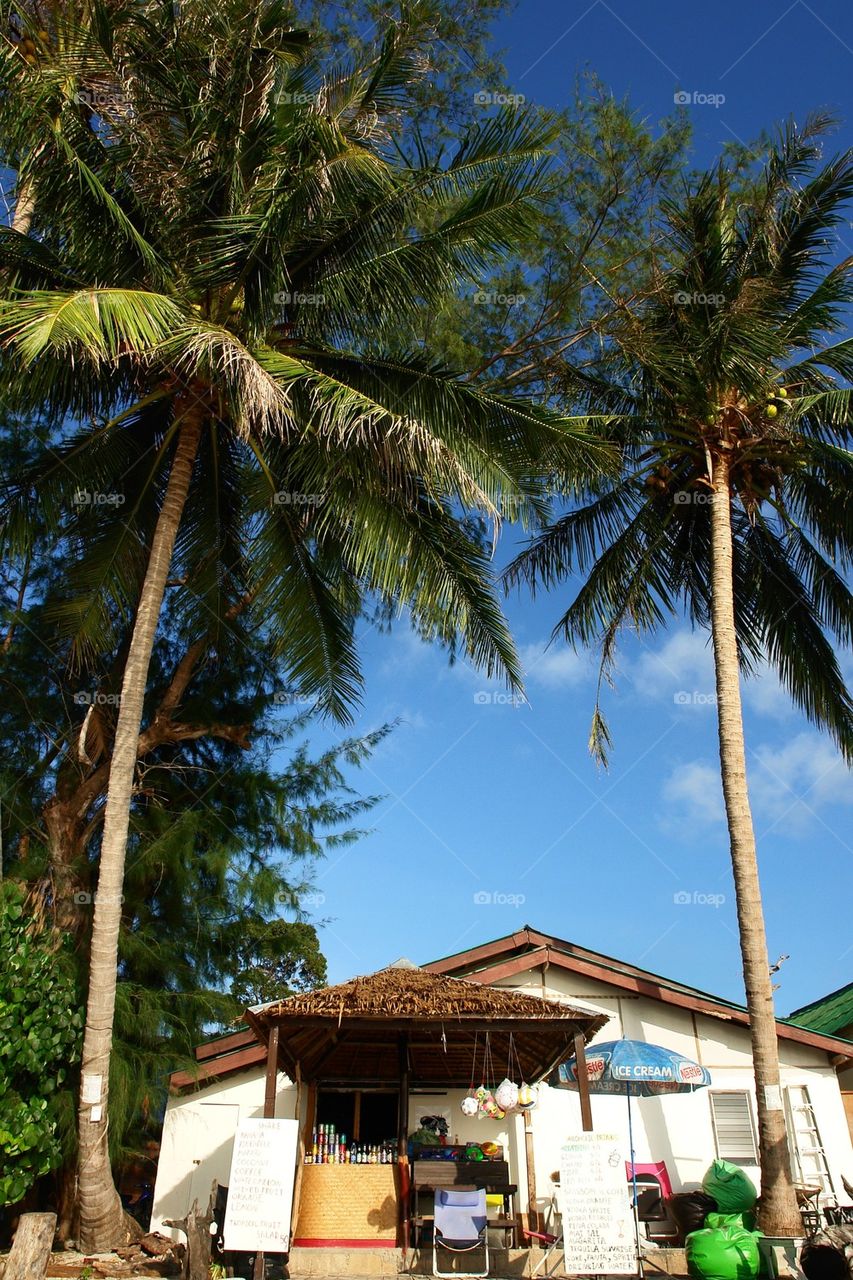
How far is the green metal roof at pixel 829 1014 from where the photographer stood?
1697cm

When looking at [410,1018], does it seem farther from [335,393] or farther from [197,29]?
[197,29]

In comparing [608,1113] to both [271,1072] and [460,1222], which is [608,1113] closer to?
[460,1222]

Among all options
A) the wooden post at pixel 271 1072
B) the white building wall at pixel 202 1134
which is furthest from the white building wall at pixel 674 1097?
the wooden post at pixel 271 1072

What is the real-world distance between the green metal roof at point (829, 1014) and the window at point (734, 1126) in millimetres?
3482

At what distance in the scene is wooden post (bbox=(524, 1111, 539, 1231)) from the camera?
39.0ft

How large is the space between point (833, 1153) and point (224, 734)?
33.2 feet

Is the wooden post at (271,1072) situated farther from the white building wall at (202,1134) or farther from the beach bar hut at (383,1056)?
the white building wall at (202,1134)

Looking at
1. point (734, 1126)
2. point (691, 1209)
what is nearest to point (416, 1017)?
point (691, 1209)

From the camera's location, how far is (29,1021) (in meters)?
9.34

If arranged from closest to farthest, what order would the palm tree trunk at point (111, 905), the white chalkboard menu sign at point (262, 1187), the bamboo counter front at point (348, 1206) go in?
the palm tree trunk at point (111, 905), the white chalkboard menu sign at point (262, 1187), the bamboo counter front at point (348, 1206)

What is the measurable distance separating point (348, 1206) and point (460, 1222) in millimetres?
2706

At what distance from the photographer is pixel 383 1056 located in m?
13.2

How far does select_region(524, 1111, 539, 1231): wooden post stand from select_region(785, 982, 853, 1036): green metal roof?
5966 mm

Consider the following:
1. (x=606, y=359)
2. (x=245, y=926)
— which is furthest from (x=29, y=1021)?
(x=606, y=359)
